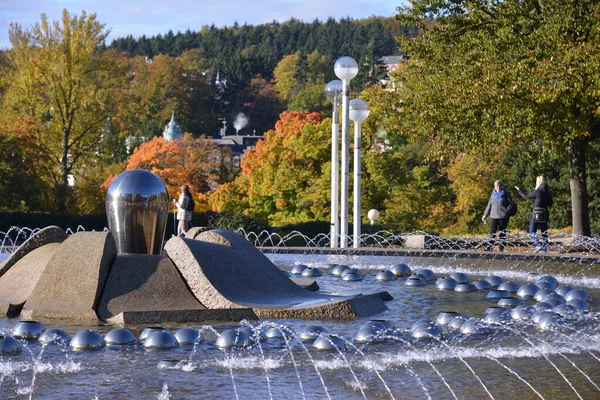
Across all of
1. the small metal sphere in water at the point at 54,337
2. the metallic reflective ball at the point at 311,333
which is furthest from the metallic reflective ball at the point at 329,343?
the small metal sphere in water at the point at 54,337

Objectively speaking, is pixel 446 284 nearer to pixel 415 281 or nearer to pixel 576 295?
pixel 415 281

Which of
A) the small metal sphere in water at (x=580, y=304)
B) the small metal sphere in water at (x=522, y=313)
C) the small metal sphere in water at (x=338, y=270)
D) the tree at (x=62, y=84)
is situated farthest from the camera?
the tree at (x=62, y=84)

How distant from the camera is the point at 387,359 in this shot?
7.58 m

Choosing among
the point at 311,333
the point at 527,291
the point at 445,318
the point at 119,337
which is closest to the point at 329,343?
the point at 311,333

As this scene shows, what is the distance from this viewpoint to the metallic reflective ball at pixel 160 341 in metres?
7.96

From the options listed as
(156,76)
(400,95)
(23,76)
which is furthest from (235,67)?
(400,95)

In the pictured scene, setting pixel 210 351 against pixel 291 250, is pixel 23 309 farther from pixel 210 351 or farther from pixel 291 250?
pixel 291 250

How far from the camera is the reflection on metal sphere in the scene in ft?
35.7

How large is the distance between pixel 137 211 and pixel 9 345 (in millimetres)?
3309

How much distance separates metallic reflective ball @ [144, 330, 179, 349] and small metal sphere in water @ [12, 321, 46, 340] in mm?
1104

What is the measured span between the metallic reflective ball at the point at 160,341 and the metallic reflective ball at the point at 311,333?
110 cm

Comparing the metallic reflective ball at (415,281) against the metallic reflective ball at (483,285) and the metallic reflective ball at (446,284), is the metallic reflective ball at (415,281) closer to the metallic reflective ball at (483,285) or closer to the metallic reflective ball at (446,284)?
the metallic reflective ball at (446,284)

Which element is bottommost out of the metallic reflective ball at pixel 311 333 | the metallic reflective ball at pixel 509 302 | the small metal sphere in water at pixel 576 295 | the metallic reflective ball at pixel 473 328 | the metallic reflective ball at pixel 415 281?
the metallic reflective ball at pixel 415 281

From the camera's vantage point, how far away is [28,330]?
8.53 meters
